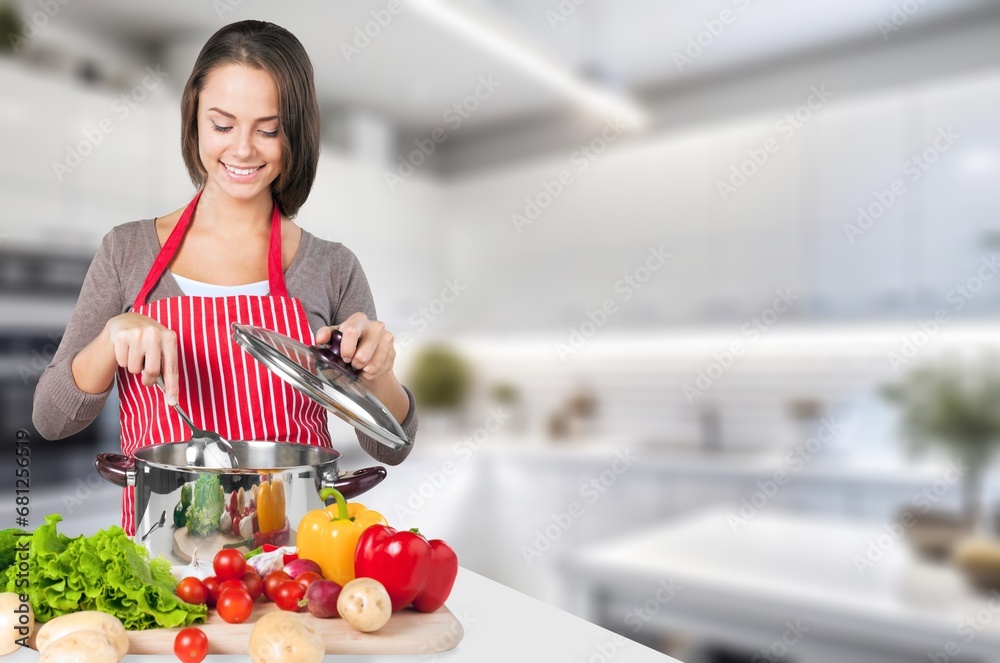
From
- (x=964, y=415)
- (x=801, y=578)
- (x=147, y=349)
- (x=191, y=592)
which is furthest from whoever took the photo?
(x=801, y=578)

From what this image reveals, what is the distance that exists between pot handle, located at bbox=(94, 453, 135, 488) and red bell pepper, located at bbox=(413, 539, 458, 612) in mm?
273

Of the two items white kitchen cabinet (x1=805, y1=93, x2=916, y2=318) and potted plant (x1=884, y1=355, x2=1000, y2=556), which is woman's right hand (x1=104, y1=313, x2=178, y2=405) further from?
white kitchen cabinet (x1=805, y1=93, x2=916, y2=318)

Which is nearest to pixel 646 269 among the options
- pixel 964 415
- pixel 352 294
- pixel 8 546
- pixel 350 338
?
pixel 964 415

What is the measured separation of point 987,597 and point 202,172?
1905 mm

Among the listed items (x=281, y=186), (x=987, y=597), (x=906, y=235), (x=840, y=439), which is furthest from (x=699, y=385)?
(x=281, y=186)

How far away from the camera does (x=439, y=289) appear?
378 cm

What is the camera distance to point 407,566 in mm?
610

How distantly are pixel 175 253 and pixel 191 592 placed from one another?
1.47 ft

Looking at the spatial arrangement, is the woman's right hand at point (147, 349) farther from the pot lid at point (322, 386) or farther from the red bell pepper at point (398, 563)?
the red bell pepper at point (398, 563)

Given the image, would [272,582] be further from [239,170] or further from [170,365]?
[239,170]

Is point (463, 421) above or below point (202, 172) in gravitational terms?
below

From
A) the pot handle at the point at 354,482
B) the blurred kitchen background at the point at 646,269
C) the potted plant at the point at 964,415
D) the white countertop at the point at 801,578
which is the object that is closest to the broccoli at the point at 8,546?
the pot handle at the point at 354,482

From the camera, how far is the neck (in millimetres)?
932

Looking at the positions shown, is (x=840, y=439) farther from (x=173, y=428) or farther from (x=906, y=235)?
(x=173, y=428)
